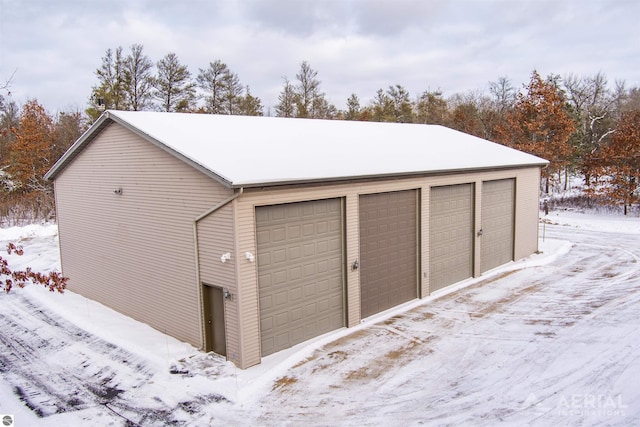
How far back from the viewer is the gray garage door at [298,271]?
344 inches

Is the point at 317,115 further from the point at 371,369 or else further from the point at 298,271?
the point at 371,369

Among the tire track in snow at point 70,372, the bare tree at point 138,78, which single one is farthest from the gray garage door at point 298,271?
the bare tree at point 138,78

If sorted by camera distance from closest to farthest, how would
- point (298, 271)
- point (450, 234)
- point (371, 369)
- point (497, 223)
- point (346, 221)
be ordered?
point (371, 369) < point (298, 271) < point (346, 221) < point (450, 234) < point (497, 223)

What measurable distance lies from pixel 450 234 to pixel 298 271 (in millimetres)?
6092

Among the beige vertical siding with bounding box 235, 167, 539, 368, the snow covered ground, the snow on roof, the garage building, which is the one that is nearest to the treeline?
the garage building

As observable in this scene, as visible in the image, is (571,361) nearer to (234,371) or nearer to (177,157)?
(234,371)

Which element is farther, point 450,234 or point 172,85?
point 172,85

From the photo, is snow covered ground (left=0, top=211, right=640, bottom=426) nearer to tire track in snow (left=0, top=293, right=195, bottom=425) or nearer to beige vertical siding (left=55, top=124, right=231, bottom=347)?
tire track in snow (left=0, top=293, right=195, bottom=425)

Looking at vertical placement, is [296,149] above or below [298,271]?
above

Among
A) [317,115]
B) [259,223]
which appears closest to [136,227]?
[259,223]

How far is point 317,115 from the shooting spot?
4222cm

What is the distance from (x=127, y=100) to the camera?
32500 millimetres

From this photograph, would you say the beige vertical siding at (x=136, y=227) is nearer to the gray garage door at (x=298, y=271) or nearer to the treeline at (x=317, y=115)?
the gray garage door at (x=298, y=271)

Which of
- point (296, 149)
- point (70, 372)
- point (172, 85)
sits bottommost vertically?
point (70, 372)
